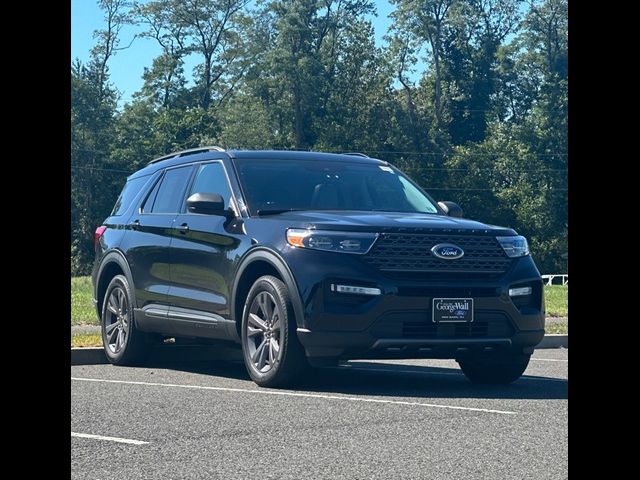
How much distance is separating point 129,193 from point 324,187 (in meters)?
2.91

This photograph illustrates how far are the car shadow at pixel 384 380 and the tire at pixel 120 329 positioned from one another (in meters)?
0.27

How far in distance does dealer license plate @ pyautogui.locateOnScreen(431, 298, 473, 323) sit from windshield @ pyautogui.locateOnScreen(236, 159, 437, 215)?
5.17 feet

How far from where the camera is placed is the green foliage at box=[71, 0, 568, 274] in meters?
71.9

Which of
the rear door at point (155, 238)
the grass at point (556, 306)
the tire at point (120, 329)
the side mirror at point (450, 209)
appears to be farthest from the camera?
the grass at point (556, 306)

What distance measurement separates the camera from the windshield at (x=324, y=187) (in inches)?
394

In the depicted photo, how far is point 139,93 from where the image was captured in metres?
77.9

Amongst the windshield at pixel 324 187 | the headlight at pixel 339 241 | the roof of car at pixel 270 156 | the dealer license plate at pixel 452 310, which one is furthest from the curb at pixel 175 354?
the dealer license plate at pixel 452 310

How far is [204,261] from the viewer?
10.0 m

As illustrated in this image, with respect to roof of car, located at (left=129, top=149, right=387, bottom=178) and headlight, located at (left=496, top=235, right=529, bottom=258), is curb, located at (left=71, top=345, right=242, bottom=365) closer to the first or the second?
roof of car, located at (left=129, top=149, right=387, bottom=178)

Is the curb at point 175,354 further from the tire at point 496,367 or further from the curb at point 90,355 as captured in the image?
the tire at point 496,367

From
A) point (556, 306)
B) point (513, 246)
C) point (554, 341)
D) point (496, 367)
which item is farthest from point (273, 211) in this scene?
point (556, 306)

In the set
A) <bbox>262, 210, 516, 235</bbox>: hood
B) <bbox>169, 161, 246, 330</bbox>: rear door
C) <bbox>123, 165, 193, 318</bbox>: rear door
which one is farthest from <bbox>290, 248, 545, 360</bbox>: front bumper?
<bbox>123, 165, 193, 318</bbox>: rear door
